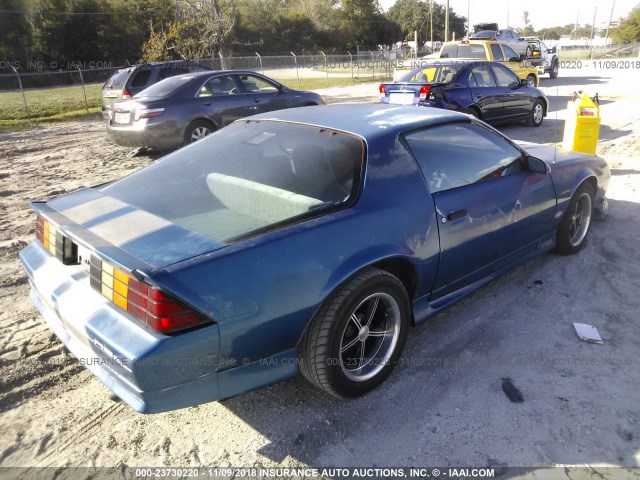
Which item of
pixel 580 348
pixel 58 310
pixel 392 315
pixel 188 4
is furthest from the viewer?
pixel 188 4

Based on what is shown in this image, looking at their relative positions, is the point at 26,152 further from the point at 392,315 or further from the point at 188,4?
the point at 188,4

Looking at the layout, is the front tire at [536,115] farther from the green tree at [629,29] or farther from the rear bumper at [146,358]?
the green tree at [629,29]

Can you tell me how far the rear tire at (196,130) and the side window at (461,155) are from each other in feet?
20.0

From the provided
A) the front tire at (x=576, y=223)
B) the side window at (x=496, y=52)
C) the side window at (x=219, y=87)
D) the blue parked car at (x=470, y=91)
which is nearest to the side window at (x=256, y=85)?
the side window at (x=219, y=87)

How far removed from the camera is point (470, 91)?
961 cm

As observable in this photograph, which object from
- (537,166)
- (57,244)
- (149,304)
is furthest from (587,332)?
(57,244)

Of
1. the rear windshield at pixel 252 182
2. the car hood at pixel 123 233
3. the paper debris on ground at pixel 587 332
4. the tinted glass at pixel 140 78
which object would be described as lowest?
the paper debris on ground at pixel 587 332

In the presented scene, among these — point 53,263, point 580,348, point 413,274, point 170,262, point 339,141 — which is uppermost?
point 339,141

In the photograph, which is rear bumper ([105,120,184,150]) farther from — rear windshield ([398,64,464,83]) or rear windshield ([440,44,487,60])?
rear windshield ([440,44,487,60])

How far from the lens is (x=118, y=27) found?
1542 inches

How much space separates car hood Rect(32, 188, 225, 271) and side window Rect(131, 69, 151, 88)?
980cm

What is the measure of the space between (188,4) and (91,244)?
2369cm

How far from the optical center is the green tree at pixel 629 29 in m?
57.3

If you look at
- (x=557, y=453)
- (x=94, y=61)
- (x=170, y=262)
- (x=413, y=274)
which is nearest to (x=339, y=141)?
(x=413, y=274)
